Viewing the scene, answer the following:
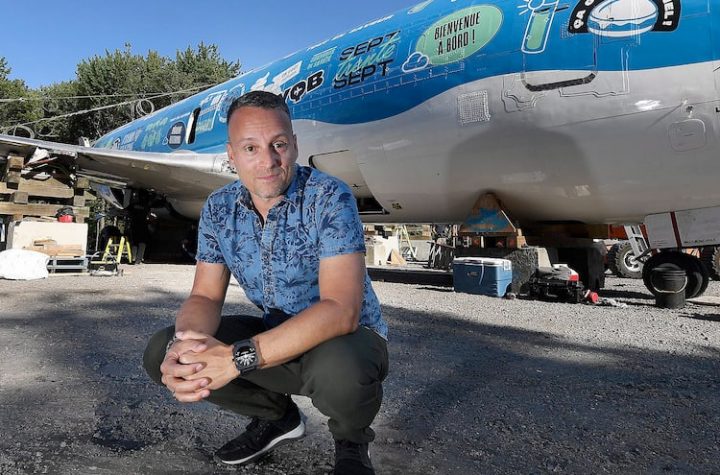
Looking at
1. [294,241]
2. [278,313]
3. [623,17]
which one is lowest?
[278,313]

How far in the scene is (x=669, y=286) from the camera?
502cm

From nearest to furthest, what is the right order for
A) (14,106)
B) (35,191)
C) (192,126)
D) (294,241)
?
1. (294,241)
2. (35,191)
3. (192,126)
4. (14,106)

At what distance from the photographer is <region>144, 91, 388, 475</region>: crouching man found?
125 centimetres

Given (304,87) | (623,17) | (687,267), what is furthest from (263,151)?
(304,87)

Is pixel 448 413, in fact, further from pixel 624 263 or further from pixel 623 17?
pixel 624 263

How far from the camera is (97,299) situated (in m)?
4.94

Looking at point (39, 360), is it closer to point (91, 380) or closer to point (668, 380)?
point (91, 380)

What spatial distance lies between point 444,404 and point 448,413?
0.11 m

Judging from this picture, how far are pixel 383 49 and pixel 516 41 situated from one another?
68.8 inches

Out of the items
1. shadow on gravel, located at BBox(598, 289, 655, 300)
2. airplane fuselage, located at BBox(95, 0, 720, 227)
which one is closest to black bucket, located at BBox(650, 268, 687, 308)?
airplane fuselage, located at BBox(95, 0, 720, 227)

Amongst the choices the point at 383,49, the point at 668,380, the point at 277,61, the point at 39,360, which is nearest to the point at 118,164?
the point at 277,61

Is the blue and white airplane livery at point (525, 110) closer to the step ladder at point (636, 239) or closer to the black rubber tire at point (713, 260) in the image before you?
the step ladder at point (636, 239)

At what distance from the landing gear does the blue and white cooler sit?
153 cm

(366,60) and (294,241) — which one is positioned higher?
(366,60)
